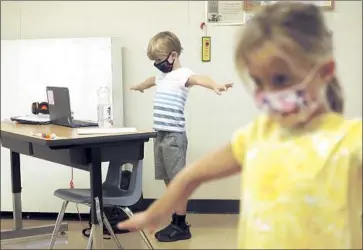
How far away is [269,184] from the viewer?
2.62ft

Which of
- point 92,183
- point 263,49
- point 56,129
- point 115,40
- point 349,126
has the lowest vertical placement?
point 92,183

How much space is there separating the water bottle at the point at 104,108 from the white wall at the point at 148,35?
32 centimetres

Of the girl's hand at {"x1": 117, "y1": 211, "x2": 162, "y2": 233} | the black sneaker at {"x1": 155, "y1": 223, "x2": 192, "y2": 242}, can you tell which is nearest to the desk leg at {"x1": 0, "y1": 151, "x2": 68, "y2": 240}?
the black sneaker at {"x1": 155, "y1": 223, "x2": 192, "y2": 242}

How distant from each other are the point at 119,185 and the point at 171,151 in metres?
0.38

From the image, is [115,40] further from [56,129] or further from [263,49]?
[263,49]

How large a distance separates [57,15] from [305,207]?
113 inches

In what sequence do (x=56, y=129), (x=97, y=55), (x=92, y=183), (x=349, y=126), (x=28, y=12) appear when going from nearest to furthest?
(x=349, y=126) → (x=92, y=183) → (x=56, y=129) → (x=97, y=55) → (x=28, y=12)

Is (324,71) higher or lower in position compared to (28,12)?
lower

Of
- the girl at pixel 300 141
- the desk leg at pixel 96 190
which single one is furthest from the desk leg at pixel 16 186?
the girl at pixel 300 141

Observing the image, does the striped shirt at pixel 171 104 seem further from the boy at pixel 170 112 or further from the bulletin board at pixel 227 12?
the bulletin board at pixel 227 12

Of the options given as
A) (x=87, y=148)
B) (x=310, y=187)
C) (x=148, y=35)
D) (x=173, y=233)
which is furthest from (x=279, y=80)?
(x=148, y=35)

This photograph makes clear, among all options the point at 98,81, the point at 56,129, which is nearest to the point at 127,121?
the point at 98,81

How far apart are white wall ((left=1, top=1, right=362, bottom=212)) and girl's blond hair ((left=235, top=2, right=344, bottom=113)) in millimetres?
2464

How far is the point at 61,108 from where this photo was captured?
253cm
